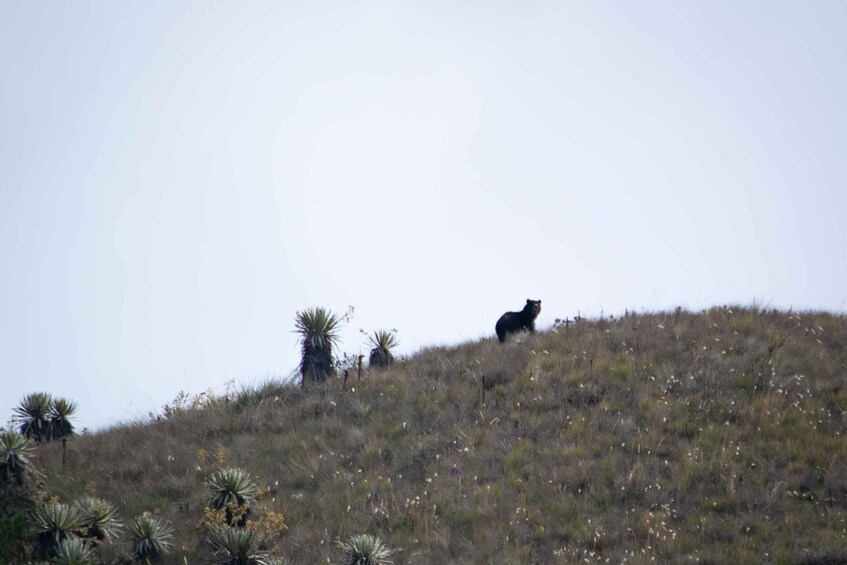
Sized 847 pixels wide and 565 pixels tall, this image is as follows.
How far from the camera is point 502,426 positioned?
1666 centimetres

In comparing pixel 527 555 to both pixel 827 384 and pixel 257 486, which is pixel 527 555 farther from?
pixel 827 384

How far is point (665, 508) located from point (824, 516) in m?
2.35

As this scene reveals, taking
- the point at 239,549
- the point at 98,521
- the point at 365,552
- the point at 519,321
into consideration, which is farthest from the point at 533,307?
the point at 98,521

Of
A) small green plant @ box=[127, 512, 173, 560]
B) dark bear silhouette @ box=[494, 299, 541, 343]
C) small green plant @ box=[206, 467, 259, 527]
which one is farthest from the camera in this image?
dark bear silhouette @ box=[494, 299, 541, 343]

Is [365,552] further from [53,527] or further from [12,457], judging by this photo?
[12,457]

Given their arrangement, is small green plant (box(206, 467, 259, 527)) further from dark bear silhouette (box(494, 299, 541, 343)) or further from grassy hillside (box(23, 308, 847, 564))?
dark bear silhouette (box(494, 299, 541, 343))

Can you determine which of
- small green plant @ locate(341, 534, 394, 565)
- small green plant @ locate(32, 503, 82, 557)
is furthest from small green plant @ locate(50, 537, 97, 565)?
small green plant @ locate(341, 534, 394, 565)

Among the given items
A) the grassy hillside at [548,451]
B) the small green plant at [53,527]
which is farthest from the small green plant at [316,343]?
the small green plant at [53,527]

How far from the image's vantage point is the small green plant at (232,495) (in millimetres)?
14172

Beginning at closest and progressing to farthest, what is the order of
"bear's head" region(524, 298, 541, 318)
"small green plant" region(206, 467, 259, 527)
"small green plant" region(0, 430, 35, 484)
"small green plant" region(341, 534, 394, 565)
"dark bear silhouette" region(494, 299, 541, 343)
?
"small green plant" region(341, 534, 394, 565)
"small green plant" region(206, 467, 259, 527)
"small green plant" region(0, 430, 35, 484)
"dark bear silhouette" region(494, 299, 541, 343)
"bear's head" region(524, 298, 541, 318)

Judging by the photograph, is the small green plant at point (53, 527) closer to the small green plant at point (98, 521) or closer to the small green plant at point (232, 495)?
the small green plant at point (98, 521)

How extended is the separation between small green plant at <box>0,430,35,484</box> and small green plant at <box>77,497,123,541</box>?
135cm

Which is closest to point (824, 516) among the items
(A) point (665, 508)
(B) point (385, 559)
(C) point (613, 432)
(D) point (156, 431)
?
(A) point (665, 508)

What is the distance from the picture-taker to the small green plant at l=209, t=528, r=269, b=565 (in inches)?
511
